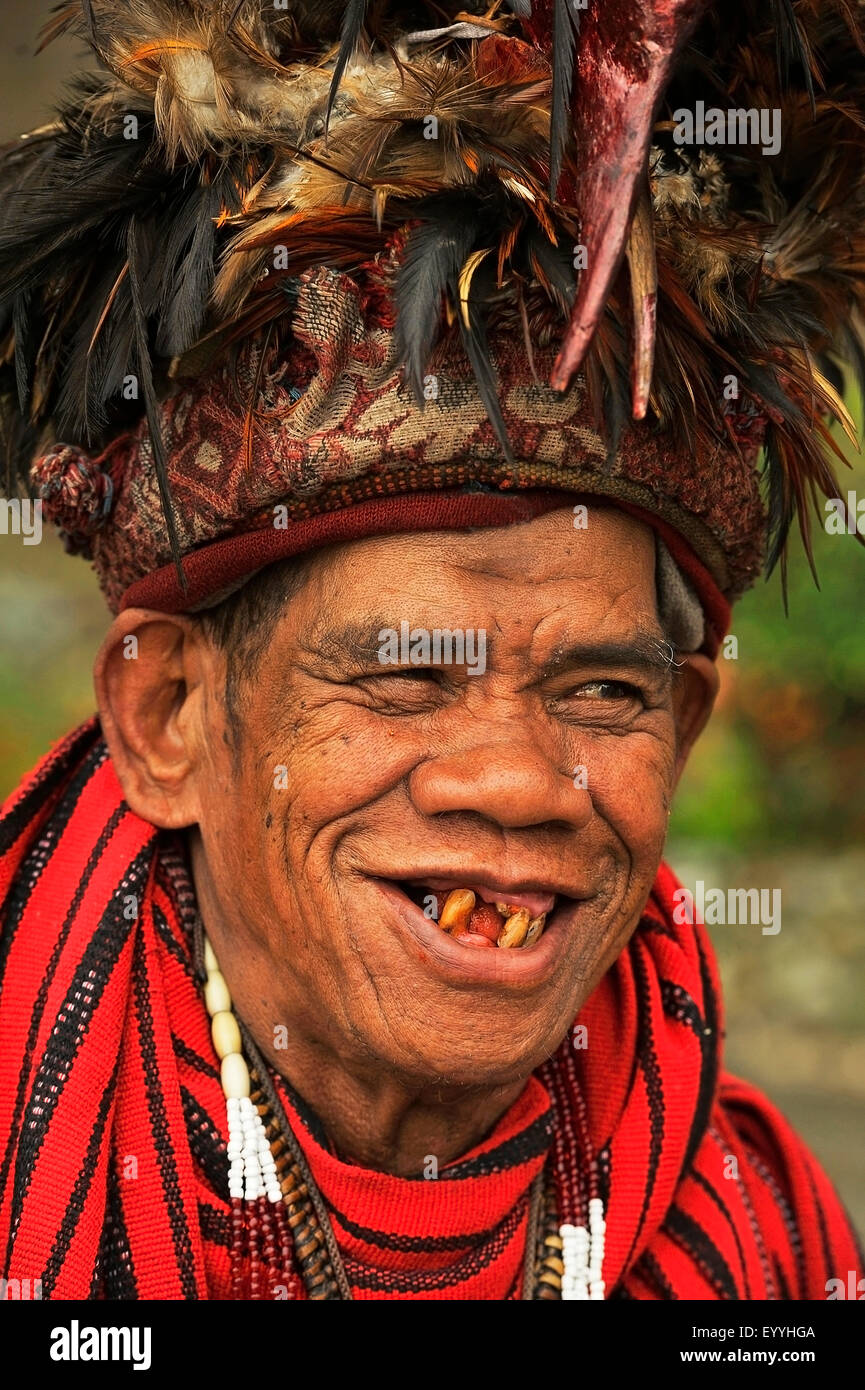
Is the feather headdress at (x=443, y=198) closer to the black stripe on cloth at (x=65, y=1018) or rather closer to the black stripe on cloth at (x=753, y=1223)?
the black stripe on cloth at (x=65, y=1018)

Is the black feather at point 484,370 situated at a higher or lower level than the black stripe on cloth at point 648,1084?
higher

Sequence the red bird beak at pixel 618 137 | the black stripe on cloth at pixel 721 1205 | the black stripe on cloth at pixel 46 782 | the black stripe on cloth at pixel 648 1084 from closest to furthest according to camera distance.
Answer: the red bird beak at pixel 618 137 → the black stripe on cloth at pixel 46 782 → the black stripe on cloth at pixel 648 1084 → the black stripe on cloth at pixel 721 1205

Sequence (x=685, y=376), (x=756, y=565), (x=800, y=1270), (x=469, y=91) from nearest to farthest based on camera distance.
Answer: (x=469, y=91) < (x=685, y=376) < (x=756, y=565) < (x=800, y=1270)

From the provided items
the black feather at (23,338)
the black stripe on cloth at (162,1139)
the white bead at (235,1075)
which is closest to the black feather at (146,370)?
the black feather at (23,338)

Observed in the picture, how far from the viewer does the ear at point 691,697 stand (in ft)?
8.76

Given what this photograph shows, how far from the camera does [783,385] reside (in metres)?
2.29

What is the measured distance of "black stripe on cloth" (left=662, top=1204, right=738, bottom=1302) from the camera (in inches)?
109

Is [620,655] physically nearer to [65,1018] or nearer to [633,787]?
[633,787]

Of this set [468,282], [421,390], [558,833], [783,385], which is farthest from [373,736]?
[783,385]

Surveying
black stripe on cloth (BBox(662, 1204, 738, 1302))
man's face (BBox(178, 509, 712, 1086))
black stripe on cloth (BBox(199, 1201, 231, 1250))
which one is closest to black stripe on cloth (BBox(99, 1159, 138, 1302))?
black stripe on cloth (BBox(199, 1201, 231, 1250))

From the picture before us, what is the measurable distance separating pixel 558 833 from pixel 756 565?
2.21 ft

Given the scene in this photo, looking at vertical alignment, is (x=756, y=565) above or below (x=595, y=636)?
above

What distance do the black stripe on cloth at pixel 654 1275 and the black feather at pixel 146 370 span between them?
1.52 metres

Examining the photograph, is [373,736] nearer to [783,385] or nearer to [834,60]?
[783,385]
